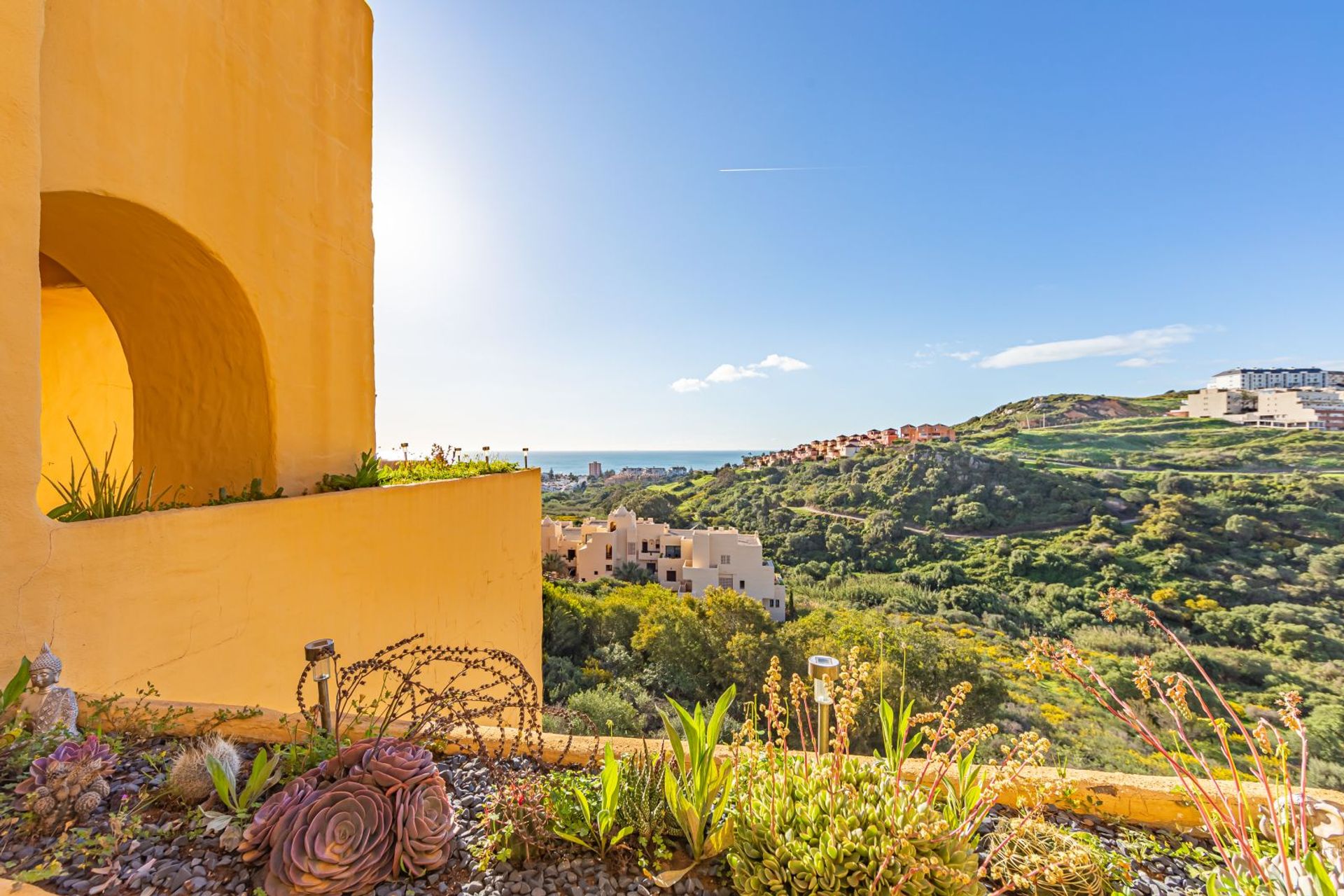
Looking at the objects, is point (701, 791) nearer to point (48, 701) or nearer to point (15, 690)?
point (48, 701)

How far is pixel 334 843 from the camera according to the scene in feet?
3.81

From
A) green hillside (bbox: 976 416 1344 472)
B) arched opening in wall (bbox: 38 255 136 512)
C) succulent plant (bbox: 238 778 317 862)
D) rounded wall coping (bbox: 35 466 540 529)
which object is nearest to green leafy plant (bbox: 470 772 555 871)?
succulent plant (bbox: 238 778 317 862)

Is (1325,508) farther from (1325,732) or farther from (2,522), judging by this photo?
(2,522)

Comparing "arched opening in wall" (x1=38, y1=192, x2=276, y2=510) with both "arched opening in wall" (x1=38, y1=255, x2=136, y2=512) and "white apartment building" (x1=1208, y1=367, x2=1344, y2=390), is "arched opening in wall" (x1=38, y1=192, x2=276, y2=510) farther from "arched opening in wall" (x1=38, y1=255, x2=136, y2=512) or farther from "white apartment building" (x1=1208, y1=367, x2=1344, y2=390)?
"white apartment building" (x1=1208, y1=367, x2=1344, y2=390)

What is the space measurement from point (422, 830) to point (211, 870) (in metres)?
0.46

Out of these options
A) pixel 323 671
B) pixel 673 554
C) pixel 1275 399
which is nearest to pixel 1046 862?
pixel 323 671

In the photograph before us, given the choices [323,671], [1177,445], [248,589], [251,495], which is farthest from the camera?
[1177,445]

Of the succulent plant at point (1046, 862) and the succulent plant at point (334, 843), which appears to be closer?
the succulent plant at point (334, 843)

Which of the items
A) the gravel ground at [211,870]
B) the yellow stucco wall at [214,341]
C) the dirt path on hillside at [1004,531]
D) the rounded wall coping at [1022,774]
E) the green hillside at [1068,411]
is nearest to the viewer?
the gravel ground at [211,870]

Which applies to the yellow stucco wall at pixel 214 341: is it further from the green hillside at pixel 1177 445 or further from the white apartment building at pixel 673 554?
the green hillside at pixel 1177 445

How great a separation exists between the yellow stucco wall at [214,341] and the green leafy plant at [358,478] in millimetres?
99

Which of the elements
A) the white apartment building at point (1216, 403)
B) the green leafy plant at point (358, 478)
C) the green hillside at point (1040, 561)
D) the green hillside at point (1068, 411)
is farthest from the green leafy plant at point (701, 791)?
the white apartment building at point (1216, 403)

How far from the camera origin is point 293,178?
10.6 ft

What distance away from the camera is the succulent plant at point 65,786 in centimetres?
121
